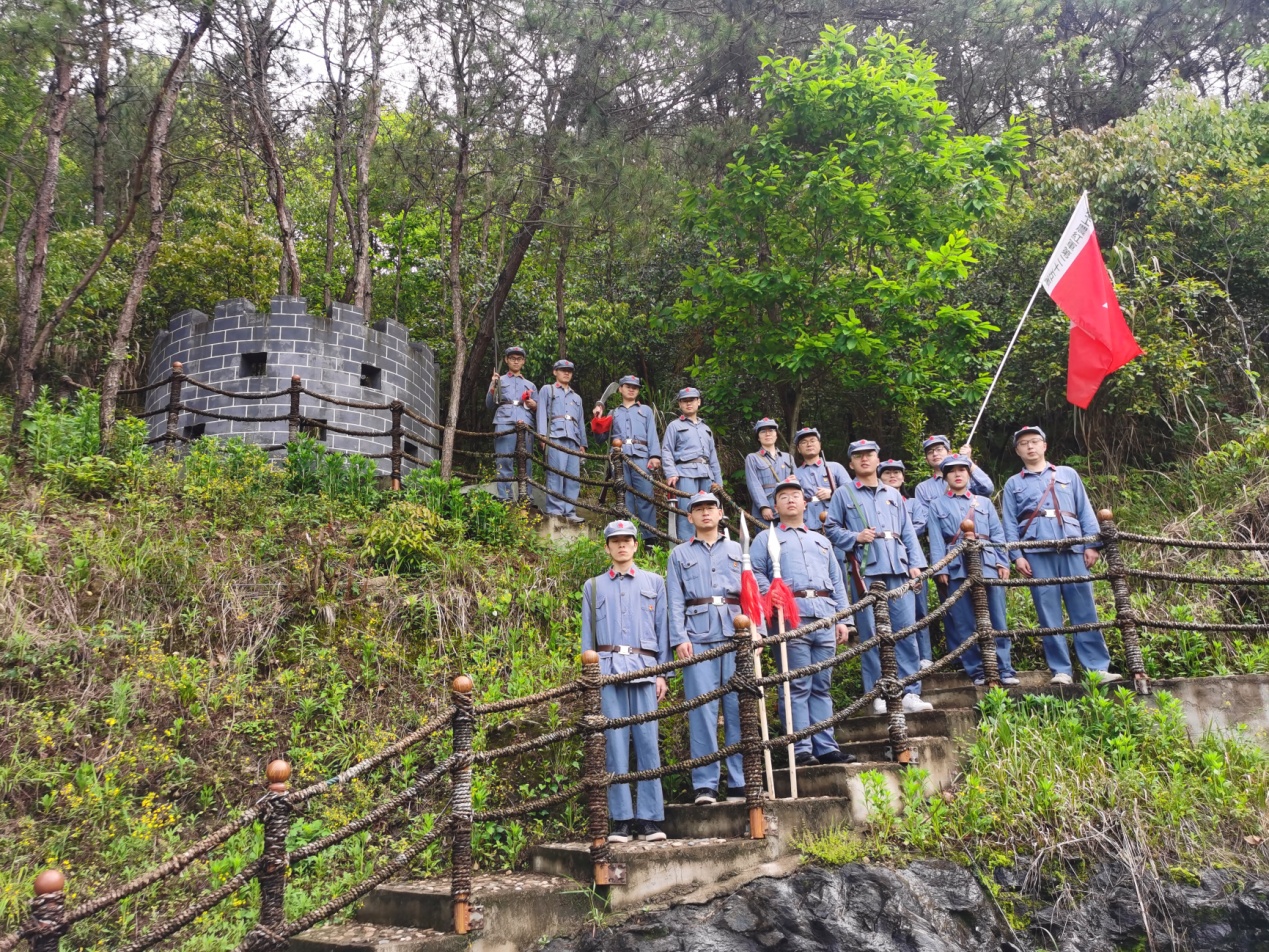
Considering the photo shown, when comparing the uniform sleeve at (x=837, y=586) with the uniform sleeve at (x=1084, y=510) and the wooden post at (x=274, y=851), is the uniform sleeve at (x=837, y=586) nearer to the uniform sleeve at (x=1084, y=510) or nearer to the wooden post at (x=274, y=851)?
the uniform sleeve at (x=1084, y=510)

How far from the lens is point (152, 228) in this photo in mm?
10586

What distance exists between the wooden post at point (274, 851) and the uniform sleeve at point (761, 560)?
11.3 feet

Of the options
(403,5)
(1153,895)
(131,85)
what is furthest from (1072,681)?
(131,85)

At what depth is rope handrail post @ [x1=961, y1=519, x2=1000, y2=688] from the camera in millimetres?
6922

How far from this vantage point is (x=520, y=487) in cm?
1080

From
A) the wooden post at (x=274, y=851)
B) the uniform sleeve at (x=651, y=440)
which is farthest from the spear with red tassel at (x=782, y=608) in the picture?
the uniform sleeve at (x=651, y=440)

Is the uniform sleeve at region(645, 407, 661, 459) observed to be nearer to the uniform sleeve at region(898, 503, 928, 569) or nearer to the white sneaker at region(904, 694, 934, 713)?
the uniform sleeve at region(898, 503, 928, 569)

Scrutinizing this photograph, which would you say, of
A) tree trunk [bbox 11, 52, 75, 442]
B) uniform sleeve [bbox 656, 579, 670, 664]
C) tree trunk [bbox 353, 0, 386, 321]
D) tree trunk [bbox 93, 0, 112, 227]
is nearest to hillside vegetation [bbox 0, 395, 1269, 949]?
tree trunk [bbox 11, 52, 75, 442]

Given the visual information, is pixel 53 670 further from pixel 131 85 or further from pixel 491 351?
pixel 131 85

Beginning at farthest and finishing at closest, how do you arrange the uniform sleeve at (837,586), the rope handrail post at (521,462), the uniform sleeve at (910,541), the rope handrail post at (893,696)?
the rope handrail post at (521,462) < the uniform sleeve at (910,541) < the uniform sleeve at (837,586) < the rope handrail post at (893,696)

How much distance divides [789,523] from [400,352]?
26.9 ft

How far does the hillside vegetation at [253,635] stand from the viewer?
627cm

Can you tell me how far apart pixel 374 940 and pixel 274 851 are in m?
0.70

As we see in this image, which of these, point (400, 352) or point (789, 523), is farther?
point (400, 352)
